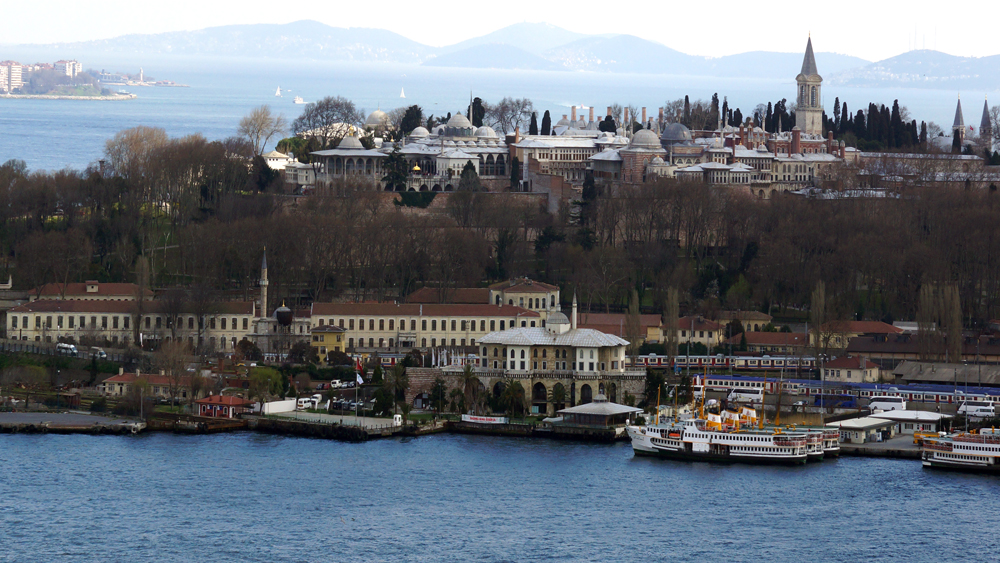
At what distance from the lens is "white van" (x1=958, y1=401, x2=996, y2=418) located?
48.7 meters

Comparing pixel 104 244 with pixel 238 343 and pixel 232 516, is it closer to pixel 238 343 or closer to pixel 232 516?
pixel 238 343

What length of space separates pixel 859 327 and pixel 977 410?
8.98m

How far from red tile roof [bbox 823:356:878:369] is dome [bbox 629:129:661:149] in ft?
98.1

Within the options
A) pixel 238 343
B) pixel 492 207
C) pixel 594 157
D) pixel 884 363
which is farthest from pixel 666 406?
pixel 594 157

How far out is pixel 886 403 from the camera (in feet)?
166

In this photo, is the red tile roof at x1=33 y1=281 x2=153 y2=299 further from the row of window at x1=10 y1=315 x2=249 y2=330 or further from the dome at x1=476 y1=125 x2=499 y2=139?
the dome at x1=476 y1=125 x2=499 y2=139

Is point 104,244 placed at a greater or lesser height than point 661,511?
greater

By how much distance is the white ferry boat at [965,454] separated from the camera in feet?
145

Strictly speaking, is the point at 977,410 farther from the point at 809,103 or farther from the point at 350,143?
the point at 809,103

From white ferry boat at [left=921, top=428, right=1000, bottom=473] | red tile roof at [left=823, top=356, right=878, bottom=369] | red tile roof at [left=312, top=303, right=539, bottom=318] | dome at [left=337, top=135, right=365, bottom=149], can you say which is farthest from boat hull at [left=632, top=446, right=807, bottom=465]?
dome at [left=337, top=135, right=365, bottom=149]

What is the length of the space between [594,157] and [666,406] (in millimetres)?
35736

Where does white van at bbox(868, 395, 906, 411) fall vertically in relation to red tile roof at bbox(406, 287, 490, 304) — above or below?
below

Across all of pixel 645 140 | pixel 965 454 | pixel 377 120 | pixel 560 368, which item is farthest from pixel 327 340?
pixel 377 120

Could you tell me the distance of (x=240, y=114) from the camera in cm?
17512
